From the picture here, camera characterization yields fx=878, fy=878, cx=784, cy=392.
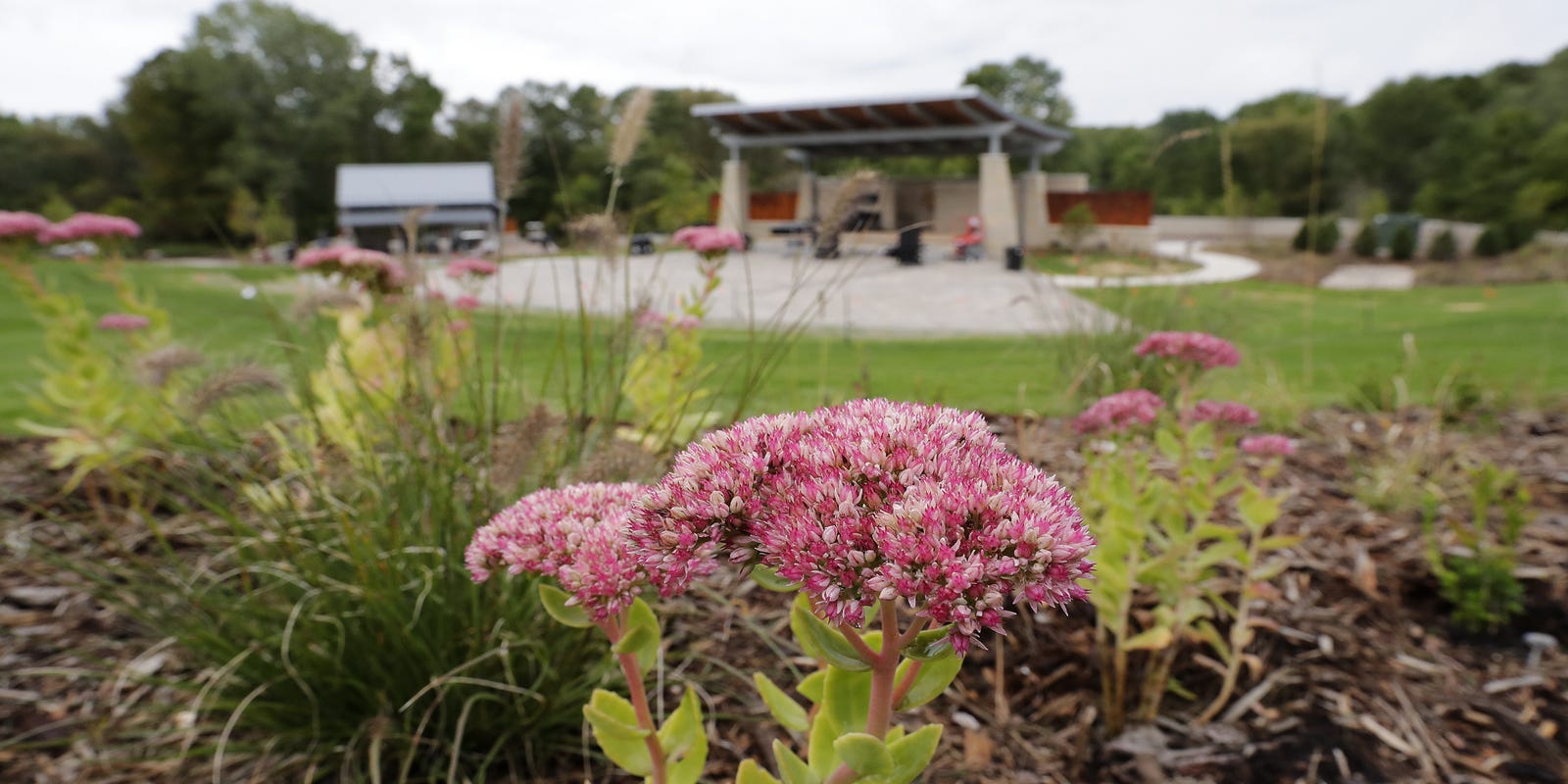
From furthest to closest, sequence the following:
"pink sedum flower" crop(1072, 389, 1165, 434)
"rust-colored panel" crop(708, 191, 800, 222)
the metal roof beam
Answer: "rust-colored panel" crop(708, 191, 800, 222) < the metal roof beam < "pink sedum flower" crop(1072, 389, 1165, 434)

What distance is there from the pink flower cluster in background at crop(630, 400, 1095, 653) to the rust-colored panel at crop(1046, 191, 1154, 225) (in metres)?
22.4

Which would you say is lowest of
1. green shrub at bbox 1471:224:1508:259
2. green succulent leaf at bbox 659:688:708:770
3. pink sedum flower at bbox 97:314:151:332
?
green succulent leaf at bbox 659:688:708:770

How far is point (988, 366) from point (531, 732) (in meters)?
5.23

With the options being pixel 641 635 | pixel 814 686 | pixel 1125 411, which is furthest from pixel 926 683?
pixel 1125 411

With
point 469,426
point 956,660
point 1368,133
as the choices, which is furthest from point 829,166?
point 956,660

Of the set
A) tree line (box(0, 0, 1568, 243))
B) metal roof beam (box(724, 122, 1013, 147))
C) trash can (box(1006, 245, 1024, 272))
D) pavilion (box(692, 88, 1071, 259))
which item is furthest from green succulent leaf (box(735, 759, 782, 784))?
tree line (box(0, 0, 1568, 243))

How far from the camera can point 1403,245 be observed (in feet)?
70.0

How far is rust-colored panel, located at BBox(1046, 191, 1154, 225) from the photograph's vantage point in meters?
21.9

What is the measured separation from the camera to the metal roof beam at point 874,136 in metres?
20.5

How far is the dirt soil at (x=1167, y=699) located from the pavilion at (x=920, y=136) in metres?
16.2

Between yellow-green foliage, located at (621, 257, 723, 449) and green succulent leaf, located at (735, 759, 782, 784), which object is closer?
green succulent leaf, located at (735, 759, 782, 784)

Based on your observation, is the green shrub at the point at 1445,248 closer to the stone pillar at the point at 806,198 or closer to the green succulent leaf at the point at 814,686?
the stone pillar at the point at 806,198

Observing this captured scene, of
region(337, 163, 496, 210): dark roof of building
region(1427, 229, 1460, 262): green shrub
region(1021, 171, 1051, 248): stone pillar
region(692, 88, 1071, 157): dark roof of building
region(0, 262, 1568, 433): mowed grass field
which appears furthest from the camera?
region(337, 163, 496, 210): dark roof of building

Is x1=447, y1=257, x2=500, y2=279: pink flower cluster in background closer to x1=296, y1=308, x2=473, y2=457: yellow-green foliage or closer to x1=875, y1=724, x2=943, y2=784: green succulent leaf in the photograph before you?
x1=296, y1=308, x2=473, y2=457: yellow-green foliage
